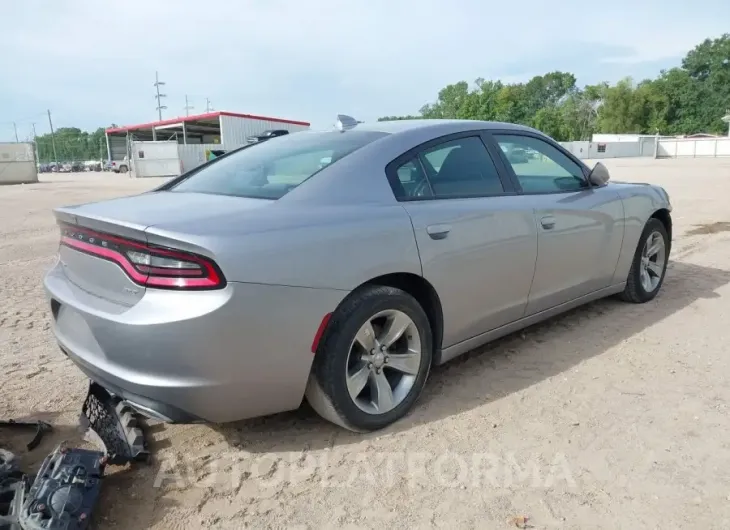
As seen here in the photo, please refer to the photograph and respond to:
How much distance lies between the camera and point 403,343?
2.84m

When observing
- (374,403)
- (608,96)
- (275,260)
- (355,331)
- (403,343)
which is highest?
(608,96)

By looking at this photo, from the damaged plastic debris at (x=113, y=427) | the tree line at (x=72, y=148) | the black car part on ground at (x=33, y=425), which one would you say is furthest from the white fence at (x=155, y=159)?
the tree line at (x=72, y=148)

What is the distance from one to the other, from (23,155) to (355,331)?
32.9 metres

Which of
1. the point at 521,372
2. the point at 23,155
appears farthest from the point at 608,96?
the point at 521,372

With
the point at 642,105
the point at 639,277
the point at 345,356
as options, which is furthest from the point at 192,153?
the point at 642,105

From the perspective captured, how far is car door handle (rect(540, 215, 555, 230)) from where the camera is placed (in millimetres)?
3413

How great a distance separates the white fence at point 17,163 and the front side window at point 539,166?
32106mm

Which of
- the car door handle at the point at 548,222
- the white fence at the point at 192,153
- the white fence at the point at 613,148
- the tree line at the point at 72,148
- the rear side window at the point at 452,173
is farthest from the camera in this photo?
the tree line at the point at 72,148

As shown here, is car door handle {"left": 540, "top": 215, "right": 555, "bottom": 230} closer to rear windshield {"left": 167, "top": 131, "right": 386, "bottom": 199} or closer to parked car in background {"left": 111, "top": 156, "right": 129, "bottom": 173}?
rear windshield {"left": 167, "top": 131, "right": 386, "bottom": 199}

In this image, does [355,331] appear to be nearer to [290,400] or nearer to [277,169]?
[290,400]

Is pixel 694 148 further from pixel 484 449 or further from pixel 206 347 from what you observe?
pixel 206 347

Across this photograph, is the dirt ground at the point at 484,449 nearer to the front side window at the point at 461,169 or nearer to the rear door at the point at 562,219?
the rear door at the point at 562,219

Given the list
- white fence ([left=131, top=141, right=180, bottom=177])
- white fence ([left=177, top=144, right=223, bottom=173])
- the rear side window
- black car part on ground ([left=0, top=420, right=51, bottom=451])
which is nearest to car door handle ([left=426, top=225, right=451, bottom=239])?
the rear side window

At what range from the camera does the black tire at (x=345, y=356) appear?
2.46 metres
